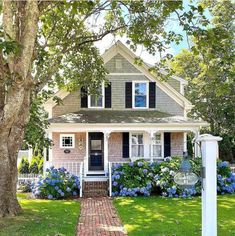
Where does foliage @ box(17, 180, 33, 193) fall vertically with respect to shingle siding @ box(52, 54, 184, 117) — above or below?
below

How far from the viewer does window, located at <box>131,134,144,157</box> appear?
69.8ft

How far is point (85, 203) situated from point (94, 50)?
6523 mm

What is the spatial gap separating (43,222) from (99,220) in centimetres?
159

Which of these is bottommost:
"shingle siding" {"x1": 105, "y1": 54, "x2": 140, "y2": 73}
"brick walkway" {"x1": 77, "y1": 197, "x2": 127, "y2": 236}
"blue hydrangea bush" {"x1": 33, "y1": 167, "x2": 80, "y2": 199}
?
"brick walkway" {"x1": 77, "y1": 197, "x2": 127, "y2": 236}

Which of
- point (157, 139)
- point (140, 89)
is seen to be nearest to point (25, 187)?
point (157, 139)

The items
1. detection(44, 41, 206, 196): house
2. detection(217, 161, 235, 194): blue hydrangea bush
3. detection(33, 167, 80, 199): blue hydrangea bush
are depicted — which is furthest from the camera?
detection(44, 41, 206, 196): house

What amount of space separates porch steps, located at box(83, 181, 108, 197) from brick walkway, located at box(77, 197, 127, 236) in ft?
6.44

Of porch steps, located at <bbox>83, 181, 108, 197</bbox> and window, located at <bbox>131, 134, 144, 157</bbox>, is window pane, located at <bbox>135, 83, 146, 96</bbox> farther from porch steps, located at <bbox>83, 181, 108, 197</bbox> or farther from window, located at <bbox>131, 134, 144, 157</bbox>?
porch steps, located at <bbox>83, 181, 108, 197</bbox>

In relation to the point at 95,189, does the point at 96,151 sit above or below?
above

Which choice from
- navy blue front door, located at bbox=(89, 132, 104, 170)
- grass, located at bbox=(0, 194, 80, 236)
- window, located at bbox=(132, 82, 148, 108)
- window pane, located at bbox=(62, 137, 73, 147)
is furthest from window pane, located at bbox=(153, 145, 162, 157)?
grass, located at bbox=(0, 194, 80, 236)

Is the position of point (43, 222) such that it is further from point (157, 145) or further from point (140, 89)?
point (140, 89)

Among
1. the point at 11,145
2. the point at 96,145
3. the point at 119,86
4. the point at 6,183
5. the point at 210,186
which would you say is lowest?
the point at 6,183

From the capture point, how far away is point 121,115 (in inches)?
824

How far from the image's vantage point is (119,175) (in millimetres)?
17672
